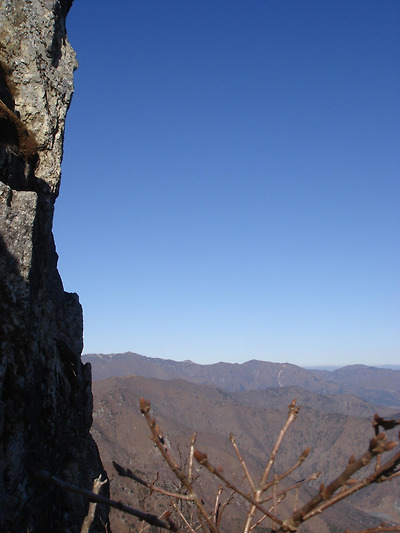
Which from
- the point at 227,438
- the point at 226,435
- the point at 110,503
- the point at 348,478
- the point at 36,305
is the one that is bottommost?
the point at 226,435

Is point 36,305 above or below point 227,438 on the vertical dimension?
above

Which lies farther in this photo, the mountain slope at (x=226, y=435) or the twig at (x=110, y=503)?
the mountain slope at (x=226, y=435)

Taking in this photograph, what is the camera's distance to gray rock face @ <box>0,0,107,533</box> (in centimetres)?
708

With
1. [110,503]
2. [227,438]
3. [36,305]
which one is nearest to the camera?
[110,503]

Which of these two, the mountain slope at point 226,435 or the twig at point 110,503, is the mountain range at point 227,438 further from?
the twig at point 110,503

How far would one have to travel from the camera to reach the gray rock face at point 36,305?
7.08 meters

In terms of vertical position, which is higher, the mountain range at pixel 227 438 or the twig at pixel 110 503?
the twig at pixel 110 503

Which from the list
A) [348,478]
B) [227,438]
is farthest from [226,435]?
[348,478]

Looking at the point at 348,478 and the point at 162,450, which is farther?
the point at 162,450

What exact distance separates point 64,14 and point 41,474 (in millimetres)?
14119

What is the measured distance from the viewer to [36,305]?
8.41 meters

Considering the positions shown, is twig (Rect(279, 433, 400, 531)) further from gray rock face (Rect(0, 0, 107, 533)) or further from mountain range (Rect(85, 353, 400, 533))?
mountain range (Rect(85, 353, 400, 533))

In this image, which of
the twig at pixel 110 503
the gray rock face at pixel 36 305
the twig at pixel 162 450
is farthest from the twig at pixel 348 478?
the gray rock face at pixel 36 305

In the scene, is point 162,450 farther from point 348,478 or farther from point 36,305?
point 36,305
